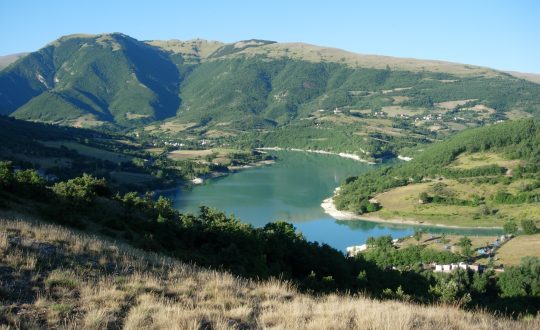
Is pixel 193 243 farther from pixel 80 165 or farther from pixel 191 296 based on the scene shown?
pixel 80 165

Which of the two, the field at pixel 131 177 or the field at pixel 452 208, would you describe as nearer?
the field at pixel 452 208

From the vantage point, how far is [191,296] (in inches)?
340

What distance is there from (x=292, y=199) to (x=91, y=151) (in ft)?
211

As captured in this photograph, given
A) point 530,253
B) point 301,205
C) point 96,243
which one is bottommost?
point 301,205

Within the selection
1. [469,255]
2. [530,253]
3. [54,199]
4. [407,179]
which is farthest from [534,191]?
[54,199]

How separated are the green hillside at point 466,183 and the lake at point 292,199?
681 cm

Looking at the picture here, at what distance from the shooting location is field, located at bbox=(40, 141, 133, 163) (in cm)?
12875

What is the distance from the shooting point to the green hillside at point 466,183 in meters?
90.2

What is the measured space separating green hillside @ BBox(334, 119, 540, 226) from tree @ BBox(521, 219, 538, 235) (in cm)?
510

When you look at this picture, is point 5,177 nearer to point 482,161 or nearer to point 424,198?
point 424,198

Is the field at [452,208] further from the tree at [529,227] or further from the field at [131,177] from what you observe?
the field at [131,177]

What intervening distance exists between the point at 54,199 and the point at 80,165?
94622mm

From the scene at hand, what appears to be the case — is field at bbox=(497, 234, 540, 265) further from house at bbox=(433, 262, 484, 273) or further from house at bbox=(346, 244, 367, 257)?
house at bbox=(346, 244, 367, 257)

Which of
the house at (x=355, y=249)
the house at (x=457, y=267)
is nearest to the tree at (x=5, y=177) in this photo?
the house at (x=457, y=267)
